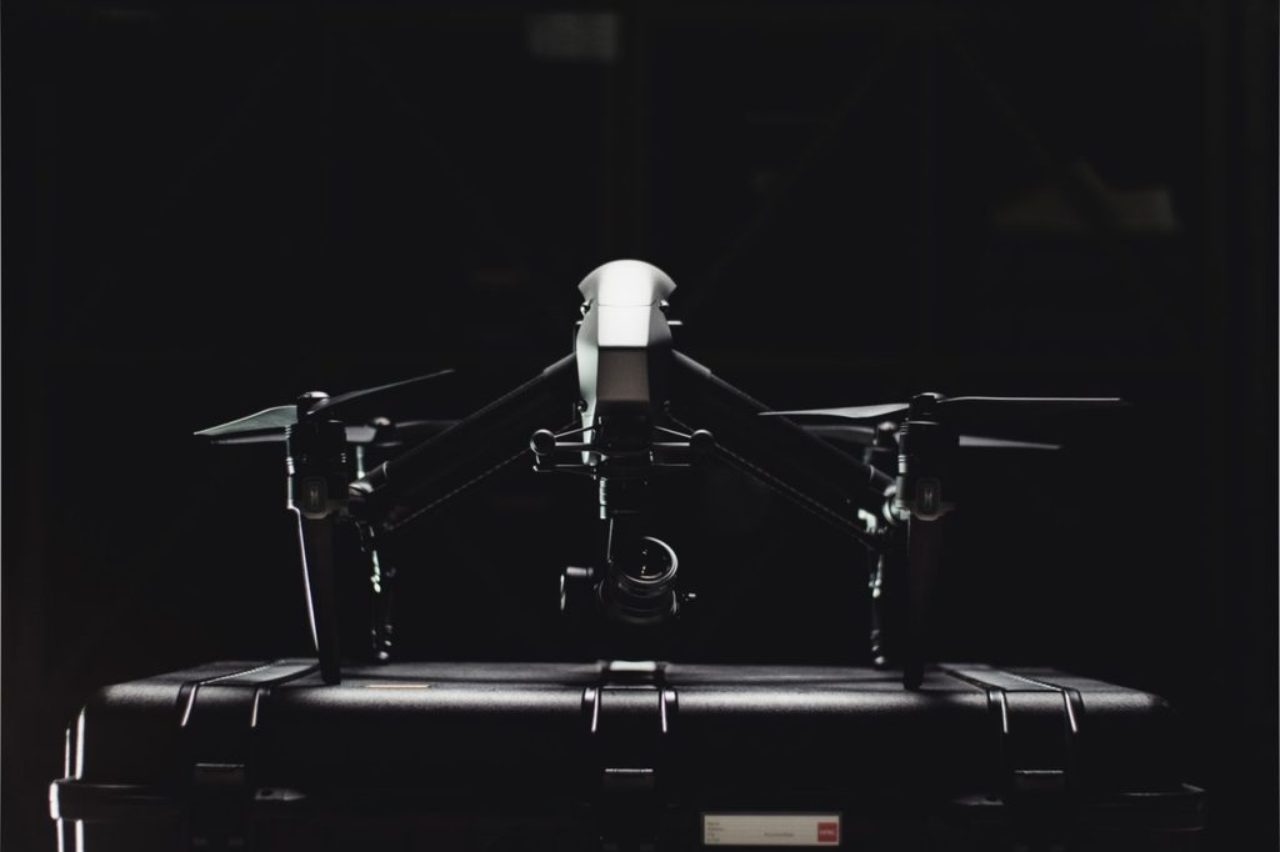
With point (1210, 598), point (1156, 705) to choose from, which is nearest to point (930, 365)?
point (1210, 598)

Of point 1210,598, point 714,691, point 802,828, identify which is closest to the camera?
point 802,828

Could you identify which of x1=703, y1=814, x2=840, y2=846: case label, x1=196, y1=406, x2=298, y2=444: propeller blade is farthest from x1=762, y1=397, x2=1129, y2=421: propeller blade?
x1=196, y1=406, x2=298, y2=444: propeller blade

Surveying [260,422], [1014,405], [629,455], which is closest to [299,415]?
[260,422]

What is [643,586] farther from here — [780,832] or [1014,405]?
[1014,405]

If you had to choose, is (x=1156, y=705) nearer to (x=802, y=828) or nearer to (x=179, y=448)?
(x=802, y=828)

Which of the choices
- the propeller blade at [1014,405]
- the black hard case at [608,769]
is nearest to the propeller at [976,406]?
the propeller blade at [1014,405]

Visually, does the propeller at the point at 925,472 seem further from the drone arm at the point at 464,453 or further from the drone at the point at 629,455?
the drone arm at the point at 464,453

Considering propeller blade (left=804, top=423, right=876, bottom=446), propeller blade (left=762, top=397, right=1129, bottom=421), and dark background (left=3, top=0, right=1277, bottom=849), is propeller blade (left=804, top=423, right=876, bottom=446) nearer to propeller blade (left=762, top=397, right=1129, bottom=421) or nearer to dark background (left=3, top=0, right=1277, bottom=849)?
propeller blade (left=762, top=397, right=1129, bottom=421)
